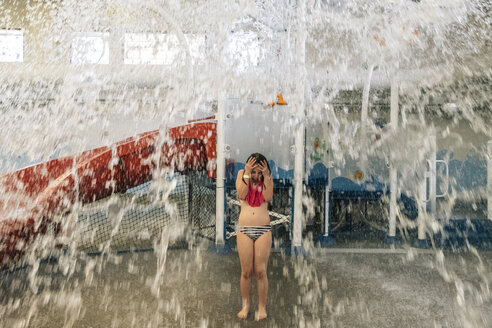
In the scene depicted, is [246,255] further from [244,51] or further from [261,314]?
[244,51]

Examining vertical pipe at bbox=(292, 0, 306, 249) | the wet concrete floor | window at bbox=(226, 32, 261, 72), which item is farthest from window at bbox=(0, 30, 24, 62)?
vertical pipe at bbox=(292, 0, 306, 249)

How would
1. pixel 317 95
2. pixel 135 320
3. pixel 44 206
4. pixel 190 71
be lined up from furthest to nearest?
pixel 317 95, pixel 190 71, pixel 44 206, pixel 135 320

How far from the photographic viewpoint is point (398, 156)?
6754mm

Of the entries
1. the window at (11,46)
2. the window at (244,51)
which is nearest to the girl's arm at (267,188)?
the window at (244,51)

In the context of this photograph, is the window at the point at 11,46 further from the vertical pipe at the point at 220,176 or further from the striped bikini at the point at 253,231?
the striped bikini at the point at 253,231

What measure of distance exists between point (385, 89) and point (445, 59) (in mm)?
1345

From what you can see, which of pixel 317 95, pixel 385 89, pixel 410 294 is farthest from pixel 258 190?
pixel 385 89

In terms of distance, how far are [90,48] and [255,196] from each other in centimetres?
723

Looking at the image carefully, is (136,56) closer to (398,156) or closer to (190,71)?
(190,71)

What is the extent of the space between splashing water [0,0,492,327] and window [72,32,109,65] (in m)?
0.05

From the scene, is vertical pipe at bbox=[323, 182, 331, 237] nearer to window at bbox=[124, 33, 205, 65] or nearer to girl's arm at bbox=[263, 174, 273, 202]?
girl's arm at bbox=[263, 174, 273, 202]

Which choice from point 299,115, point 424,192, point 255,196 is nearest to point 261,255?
point 255,196

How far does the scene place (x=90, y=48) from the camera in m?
9.23

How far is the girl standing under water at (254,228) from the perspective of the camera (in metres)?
3.59
